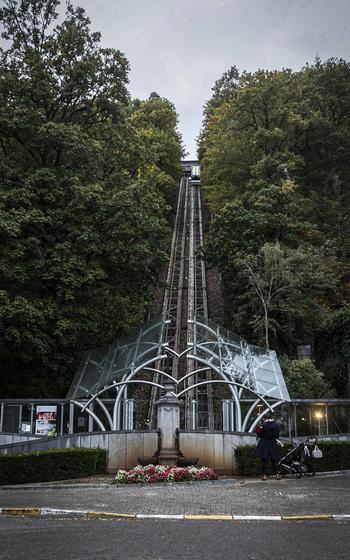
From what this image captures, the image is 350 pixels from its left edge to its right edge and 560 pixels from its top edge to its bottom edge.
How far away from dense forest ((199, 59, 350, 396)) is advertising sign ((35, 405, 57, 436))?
1195cm

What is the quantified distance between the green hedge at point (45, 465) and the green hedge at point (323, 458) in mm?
4804

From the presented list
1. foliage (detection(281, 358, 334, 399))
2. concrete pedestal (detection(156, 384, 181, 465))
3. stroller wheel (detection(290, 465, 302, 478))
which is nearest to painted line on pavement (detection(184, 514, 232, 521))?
stroller wheel (detection(290, 465, 302, 478))

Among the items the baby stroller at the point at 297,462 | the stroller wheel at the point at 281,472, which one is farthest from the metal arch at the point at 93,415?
the baby stroller at the point at 297,462

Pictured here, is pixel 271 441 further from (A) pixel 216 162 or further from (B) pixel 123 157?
(A) pixel 216 162

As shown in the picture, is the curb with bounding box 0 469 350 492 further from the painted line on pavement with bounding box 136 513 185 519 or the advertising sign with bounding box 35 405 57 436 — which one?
the advertising sign with bounding box 35 405 57 436

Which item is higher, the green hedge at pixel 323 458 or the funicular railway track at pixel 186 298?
the funicular railway track at pixel 186 298

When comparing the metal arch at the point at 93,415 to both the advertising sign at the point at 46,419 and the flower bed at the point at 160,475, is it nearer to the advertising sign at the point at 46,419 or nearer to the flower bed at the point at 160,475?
the advertising sign at the point at 46,419

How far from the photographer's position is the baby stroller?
17.4m

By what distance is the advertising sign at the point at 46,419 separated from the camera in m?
24.6

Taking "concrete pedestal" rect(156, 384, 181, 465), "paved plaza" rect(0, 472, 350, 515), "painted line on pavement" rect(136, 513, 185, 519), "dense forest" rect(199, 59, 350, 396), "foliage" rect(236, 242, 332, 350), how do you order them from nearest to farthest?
"painted line on pavement" rect(136, 513, 185, 519), "paved plaza" rect(0, 472, 350, 515), "concrete pedestal" rect(156, 384, 181, 465), "foliage" rect(236, 242, 332, 350), "dense forest" rect(199, 59, 350, 396)

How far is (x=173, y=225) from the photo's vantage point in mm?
74188

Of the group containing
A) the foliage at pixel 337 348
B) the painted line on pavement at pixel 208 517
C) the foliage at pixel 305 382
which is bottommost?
the painted line on pavement at pixel 208 517

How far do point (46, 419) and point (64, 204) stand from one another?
33.0ft

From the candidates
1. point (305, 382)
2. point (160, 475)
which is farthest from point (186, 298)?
point (160, 475)
